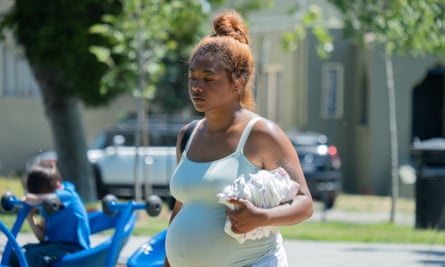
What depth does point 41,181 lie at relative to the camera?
5469 millimetres

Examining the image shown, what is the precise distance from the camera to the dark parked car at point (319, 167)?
1953 cm

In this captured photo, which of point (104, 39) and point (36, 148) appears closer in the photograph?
point (104, 39)

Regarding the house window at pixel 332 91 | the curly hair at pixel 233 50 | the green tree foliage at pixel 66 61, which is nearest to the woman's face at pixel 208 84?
the curly hair at pixel 233 50

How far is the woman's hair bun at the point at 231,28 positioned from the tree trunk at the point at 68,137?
12.0m

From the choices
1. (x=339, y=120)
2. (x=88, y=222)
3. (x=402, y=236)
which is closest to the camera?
(x=88, y=222)

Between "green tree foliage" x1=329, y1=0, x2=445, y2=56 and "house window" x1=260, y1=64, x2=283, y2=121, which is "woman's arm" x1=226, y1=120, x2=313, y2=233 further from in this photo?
"house window" x1=260, y1=64, x2=283, y2=121

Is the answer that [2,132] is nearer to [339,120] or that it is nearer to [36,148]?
[36,148]

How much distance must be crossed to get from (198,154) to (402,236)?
8.88m

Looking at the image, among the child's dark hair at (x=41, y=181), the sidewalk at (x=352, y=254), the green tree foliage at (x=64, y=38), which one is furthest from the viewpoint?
the green tree foliage at (x=64, y=38)

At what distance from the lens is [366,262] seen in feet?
29.9

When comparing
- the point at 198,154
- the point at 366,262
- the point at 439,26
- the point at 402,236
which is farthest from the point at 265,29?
the point at 198,154

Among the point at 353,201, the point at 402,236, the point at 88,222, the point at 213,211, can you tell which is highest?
the point at 213,211

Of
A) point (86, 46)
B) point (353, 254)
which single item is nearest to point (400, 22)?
point (86, 46)

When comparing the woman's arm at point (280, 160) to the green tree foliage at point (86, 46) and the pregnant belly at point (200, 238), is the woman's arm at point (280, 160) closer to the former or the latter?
the pregnant belly at point (200, 238)
